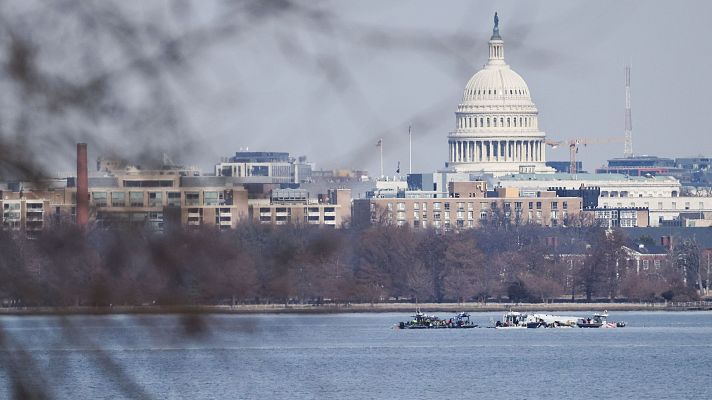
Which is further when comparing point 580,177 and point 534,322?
point 580,177

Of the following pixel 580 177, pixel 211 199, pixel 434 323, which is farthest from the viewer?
pixel 580 177

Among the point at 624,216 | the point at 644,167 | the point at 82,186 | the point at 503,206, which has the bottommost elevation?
the point at 82,186

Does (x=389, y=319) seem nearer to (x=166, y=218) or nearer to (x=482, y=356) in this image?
(x=482, y=356)

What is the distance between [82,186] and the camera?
266cm

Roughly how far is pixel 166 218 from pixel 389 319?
9046 centimetres

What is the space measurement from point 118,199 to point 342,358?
53.7m

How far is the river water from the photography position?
2.67 meters

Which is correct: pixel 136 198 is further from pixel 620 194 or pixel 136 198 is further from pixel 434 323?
pixel 620 194

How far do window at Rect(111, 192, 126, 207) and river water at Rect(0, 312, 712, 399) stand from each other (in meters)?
0.15

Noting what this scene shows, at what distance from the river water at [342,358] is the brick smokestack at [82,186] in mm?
136

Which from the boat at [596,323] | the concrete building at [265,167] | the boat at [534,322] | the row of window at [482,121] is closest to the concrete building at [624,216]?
the boat at [596,323]

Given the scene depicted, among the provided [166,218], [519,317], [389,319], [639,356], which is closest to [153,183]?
[166,218]

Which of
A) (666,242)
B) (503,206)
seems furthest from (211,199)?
(666,242)

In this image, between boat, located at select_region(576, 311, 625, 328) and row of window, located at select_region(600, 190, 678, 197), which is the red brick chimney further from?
row of window, located at select_region(600, 190, 678, 197)
